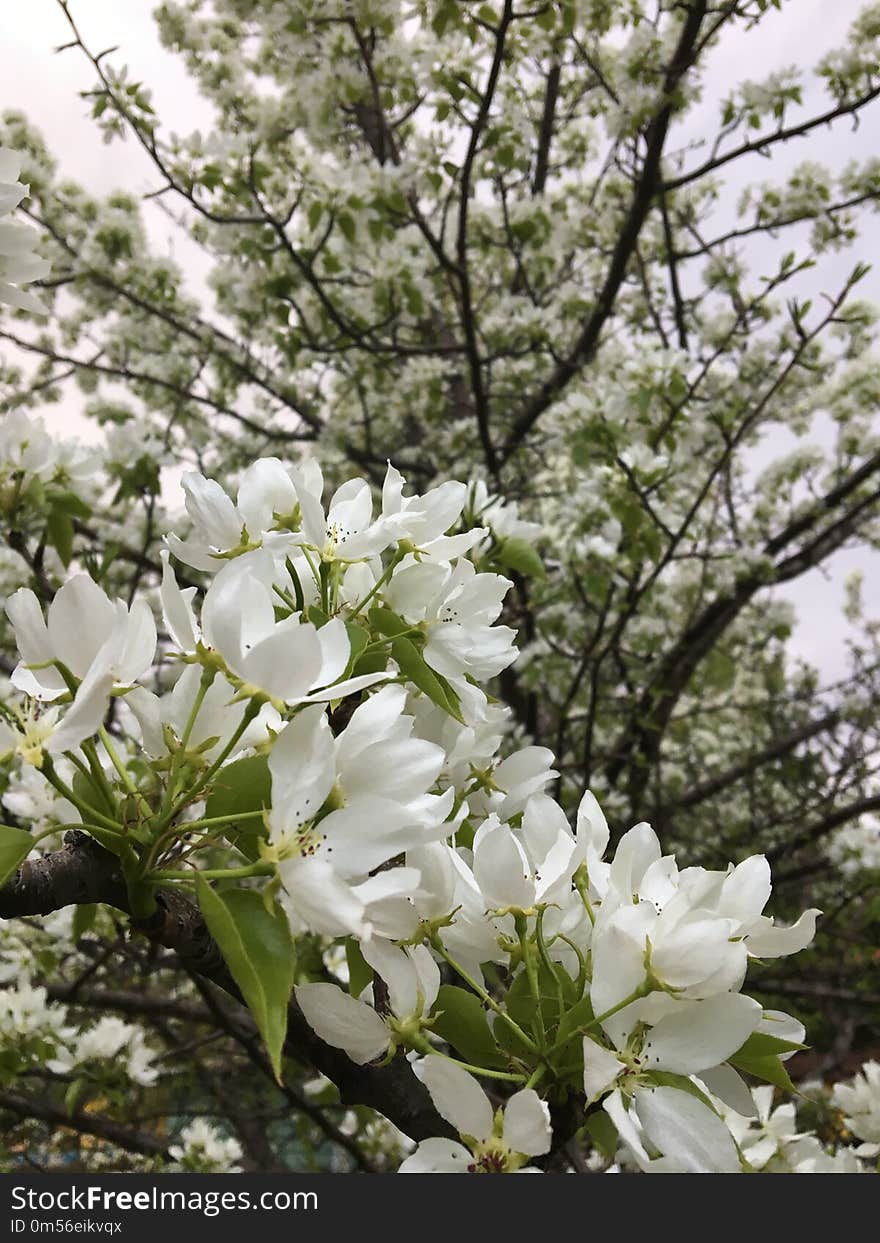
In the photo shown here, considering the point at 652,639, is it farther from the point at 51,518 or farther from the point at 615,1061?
the point at 615,1061

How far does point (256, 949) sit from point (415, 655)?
31cm

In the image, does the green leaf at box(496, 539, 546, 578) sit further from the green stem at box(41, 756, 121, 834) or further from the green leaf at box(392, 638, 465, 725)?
the green stem at box(41, 756, 121, 834)

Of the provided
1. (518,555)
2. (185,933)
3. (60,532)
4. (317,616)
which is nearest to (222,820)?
(185,933)

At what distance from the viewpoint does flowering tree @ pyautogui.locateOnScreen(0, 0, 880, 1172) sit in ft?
1.82

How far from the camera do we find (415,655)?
725 mm

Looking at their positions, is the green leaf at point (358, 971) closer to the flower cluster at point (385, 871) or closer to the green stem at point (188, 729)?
the flower cluster at point (385, 871)

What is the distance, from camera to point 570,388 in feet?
10.9

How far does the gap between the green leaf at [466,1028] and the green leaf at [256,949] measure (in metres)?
0.21

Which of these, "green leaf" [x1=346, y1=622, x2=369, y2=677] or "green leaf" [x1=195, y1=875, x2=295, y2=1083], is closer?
"green leaf" [x1=195, y1=875, x2=295, y2=1083]

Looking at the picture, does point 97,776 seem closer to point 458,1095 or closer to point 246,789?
point 246,789

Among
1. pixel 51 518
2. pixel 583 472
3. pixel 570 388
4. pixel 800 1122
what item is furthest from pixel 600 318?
pixel 800 1122

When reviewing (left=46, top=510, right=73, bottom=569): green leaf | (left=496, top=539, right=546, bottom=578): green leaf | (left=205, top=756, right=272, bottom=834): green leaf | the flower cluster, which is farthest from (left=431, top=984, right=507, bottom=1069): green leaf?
(left=46, top=510, right=73, bottom=569): green leaf

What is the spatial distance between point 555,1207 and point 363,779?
0.31m

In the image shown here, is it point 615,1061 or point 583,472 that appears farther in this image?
point 583,472
